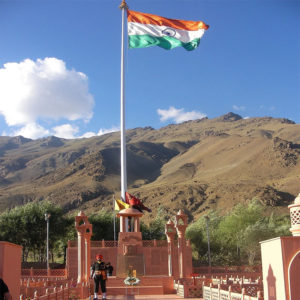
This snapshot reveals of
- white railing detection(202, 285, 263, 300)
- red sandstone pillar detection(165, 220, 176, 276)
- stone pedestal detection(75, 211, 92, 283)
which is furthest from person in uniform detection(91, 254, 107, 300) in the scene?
red sandstone pillar detection(165, 220, 176, 276)

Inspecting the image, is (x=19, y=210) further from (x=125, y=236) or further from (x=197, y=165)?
(x=197, y=165)

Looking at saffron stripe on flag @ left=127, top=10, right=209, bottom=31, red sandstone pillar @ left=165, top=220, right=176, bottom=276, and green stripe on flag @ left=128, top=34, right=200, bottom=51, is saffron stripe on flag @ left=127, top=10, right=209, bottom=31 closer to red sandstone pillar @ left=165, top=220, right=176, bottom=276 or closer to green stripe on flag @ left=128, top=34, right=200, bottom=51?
green stripe on flag @ left=128, top=34, right=200, bottom=51

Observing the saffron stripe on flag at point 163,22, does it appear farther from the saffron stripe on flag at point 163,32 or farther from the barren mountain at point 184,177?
the barren mountain at point 184,177

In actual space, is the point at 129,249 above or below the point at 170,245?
below

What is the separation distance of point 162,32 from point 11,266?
2255 cm

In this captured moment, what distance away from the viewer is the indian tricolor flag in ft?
90.0

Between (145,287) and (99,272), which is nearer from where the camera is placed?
(99,272)

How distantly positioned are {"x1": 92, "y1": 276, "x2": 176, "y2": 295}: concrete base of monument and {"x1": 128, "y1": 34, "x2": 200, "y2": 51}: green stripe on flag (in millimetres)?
15139

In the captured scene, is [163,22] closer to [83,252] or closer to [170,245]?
[170,245]

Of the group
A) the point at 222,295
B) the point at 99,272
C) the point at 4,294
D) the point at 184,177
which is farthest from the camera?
the point at 184,177

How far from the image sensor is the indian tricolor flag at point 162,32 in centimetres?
2744

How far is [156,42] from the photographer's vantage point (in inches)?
1100

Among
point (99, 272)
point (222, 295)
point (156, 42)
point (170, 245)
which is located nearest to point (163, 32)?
point (156, 42)

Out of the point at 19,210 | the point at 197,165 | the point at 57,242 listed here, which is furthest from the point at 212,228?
Answer: the point at 197,165
